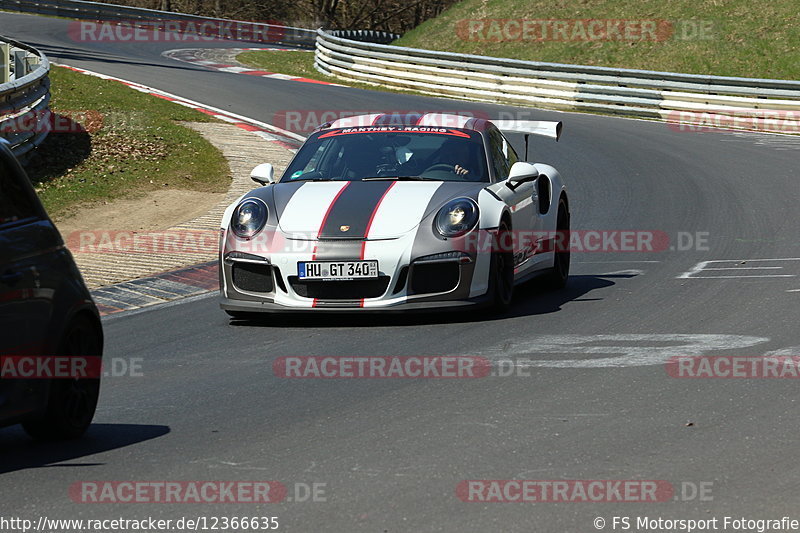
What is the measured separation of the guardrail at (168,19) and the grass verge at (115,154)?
2441 centimetres

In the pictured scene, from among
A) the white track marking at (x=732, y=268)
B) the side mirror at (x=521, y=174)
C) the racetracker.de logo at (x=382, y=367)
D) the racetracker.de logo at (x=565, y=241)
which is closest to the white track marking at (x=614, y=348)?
the racetracker.de logo at (x=382, y=367)

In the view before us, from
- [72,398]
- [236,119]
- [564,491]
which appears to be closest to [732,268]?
[564,491]

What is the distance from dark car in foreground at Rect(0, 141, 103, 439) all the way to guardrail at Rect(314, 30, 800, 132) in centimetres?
2124

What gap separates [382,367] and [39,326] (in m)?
2.48

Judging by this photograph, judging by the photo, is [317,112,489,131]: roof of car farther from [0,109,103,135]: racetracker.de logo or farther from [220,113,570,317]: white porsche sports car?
[0,109,103,135]: racetracker.de logo

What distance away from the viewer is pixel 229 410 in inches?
268

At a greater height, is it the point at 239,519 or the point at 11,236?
the point at 11,236

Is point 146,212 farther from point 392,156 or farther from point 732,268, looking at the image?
point 732,268

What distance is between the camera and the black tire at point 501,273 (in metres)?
9.33

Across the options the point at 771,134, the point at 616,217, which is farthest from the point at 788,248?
the point at 771,134

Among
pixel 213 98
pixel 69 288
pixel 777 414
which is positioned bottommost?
pixel 213 98

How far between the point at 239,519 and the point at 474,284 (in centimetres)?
457

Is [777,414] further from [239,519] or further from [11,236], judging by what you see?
[11,236]

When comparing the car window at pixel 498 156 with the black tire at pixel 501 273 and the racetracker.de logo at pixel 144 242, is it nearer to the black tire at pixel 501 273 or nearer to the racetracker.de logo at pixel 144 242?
the black tire at pixel 501 273
